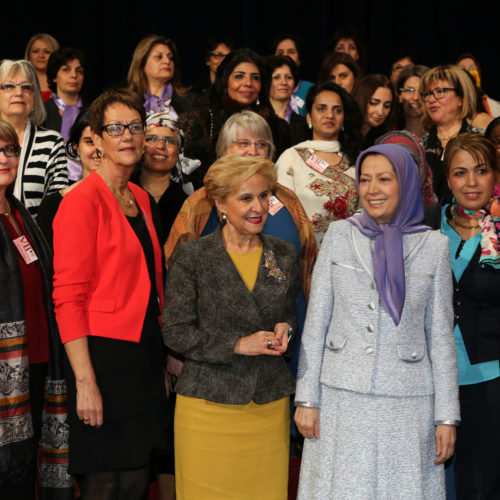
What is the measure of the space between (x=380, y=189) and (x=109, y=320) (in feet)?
3.54

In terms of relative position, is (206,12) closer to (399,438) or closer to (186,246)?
(186,246)

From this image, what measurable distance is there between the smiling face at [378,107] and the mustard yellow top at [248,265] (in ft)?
8.53

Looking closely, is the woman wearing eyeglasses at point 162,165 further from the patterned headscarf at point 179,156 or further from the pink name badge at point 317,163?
the pink name badge at point 317,163

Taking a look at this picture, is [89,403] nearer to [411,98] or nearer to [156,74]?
[156,74]

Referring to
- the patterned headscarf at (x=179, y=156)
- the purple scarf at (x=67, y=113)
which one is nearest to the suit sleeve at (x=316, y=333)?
the patterned headscarf at (x=179, y=156)

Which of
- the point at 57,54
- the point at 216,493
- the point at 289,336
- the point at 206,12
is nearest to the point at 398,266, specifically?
the point at 289,336

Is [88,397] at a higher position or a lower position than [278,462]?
higher

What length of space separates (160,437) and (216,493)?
301 mm

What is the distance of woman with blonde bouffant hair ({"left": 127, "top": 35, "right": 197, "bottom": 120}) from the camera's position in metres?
5.39

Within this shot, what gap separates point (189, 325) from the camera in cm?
275

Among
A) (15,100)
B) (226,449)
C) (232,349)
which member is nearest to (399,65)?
(15,100)

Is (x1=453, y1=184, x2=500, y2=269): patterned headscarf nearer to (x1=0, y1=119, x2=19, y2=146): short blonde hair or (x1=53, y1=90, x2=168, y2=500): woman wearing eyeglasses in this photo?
(x1=53, y1=90, x2=168, y2=500): woman wearing eyeglasses

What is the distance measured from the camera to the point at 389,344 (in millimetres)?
2590

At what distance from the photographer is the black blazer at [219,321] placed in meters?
2.73
